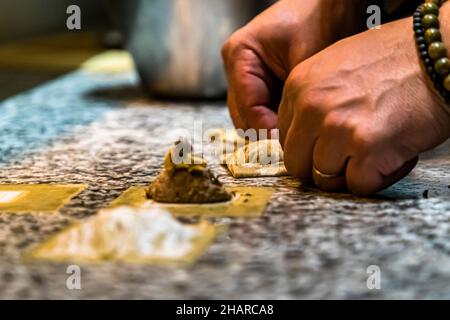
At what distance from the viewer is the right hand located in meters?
1.09

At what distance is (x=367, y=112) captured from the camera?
0.84 meters

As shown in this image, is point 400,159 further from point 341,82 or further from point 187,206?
point 187,206

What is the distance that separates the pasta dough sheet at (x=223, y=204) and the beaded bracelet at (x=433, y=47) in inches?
8.9

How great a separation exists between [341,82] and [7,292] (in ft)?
1.46

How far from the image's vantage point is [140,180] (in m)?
1.00

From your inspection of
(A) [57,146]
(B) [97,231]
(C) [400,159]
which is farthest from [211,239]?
(A) [57,146]

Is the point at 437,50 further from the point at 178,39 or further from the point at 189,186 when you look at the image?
the point at 178,39

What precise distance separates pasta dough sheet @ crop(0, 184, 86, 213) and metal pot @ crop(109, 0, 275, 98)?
0.73m
